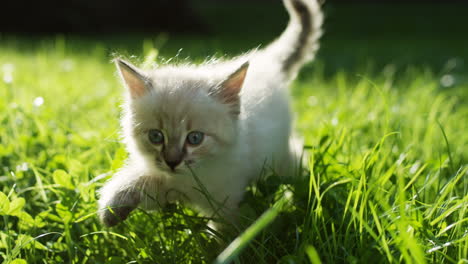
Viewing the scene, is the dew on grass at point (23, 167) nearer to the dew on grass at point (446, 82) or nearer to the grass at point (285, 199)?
the grass at point (285, 199)

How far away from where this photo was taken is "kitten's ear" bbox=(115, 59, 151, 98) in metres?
1.47

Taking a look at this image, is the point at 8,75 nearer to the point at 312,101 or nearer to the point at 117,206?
the point at 312,101

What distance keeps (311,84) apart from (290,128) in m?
2.04

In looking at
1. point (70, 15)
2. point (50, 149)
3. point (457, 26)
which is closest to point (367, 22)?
point (457, 26)

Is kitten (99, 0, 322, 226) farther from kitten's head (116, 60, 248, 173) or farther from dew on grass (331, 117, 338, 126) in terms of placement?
dew on grass (331, 117, 338, 126)

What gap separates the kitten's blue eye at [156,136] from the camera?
1452 mm

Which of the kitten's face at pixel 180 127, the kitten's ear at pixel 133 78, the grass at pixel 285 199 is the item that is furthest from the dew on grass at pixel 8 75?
the kitten's face at pixel 180 127

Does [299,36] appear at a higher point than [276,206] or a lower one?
higher

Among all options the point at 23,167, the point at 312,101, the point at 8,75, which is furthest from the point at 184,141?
the point at 8,75

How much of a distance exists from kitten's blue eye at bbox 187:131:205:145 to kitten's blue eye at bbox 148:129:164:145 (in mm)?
83

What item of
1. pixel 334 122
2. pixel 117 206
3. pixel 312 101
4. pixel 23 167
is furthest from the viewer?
pixel 312 101

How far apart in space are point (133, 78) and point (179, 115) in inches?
8.3

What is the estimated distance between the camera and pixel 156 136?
146cm

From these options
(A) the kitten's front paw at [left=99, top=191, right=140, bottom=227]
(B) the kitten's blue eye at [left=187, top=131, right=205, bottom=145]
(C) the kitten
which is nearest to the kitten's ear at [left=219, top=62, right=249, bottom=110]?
(C) the kitten
